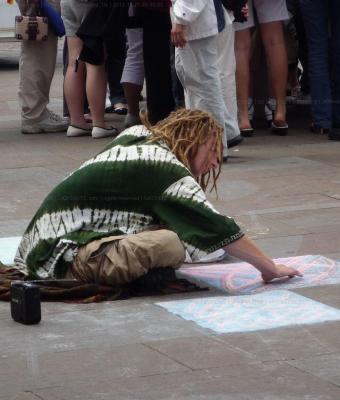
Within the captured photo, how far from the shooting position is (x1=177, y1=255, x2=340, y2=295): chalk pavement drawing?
6.02 meters

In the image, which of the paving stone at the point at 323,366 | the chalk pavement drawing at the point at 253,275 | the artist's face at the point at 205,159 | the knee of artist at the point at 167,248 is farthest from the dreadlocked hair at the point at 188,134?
the paving stone at the point at 323,366

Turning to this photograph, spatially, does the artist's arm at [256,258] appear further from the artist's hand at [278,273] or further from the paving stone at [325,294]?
the paving stone at [325,294]

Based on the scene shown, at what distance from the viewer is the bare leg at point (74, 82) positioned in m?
10.7

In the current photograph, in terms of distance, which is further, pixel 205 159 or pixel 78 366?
pixel 205 159

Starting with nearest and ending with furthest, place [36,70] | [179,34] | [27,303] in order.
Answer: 1. [27,303]
2. [179,34]
3. [36,70]

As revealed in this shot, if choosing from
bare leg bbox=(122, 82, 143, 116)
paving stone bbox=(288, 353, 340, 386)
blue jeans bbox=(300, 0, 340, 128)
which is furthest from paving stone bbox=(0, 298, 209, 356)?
bare leg bbox=(122, 82, 143, 116)

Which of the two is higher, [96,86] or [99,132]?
[96,86]

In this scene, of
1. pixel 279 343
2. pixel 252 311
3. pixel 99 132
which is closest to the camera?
pixel 279 343

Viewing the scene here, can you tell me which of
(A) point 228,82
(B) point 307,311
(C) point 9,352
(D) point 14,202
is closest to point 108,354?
(C) point 9,352

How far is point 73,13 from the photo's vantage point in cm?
1055

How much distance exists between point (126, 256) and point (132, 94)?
17.9ft

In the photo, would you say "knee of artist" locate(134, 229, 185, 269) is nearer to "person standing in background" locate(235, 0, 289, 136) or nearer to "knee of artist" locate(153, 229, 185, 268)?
"knee of artist" locate(153, 229, 185, 268)

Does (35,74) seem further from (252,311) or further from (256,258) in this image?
(252,311)

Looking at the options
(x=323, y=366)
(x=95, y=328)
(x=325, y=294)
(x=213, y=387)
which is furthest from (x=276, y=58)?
(x=213, y=387)
